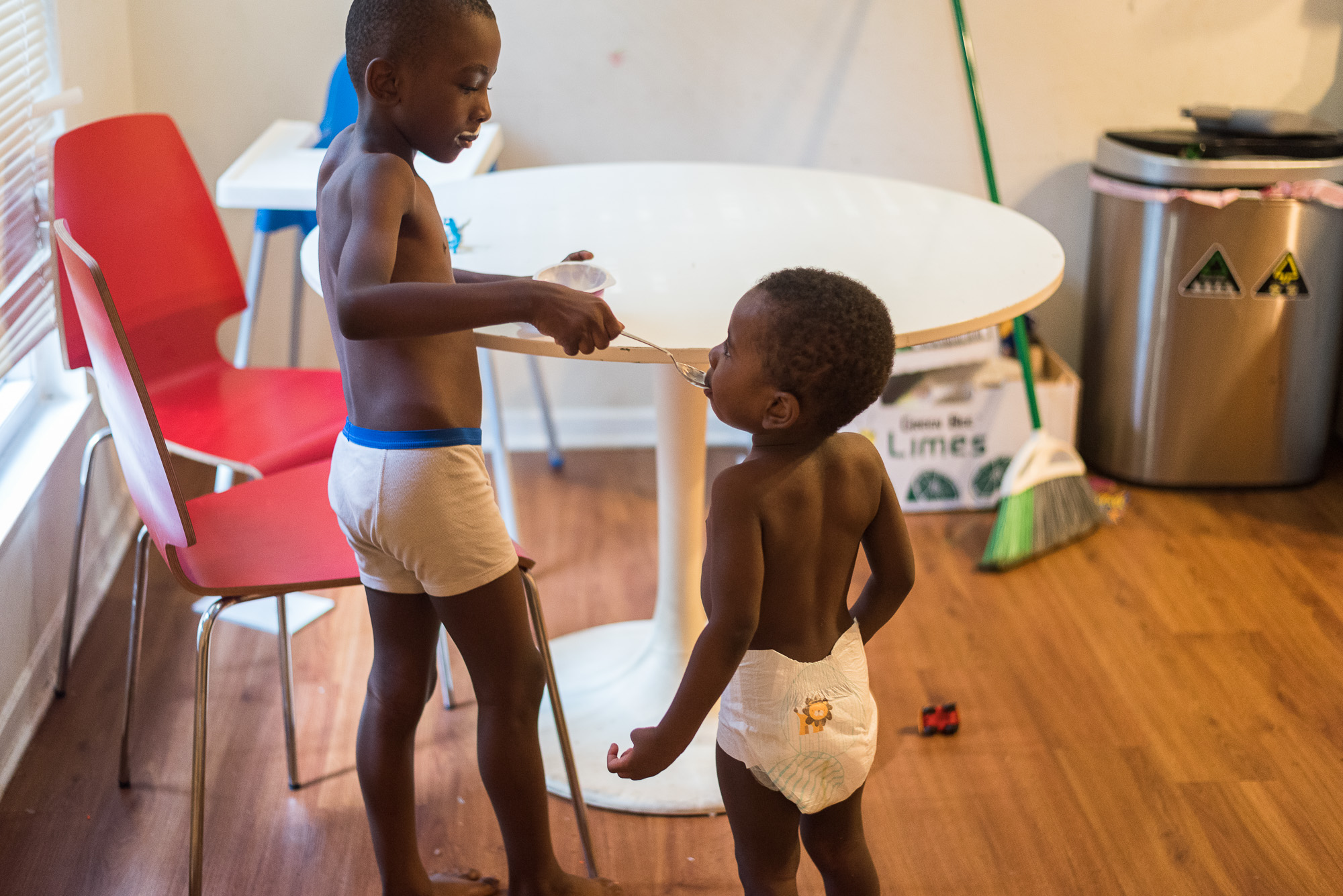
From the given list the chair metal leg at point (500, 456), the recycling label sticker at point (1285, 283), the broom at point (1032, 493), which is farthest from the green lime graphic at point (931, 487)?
the chair metal leg at point (500, 456)

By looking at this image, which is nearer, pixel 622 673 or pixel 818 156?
pixel 622 673

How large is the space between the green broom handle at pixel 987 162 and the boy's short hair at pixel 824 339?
167 cm

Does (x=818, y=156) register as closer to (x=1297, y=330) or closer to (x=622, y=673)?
(x=1297, y=330)

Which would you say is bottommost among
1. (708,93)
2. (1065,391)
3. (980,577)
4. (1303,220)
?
(980,577)

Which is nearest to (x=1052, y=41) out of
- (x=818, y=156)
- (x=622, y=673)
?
(x=818, y=156)

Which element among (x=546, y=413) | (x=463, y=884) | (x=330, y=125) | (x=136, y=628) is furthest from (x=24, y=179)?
(x=463, y=884)

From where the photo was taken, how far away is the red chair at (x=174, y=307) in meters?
1.81

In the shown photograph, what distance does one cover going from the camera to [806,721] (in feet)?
3.76

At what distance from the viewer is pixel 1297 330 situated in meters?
2.68

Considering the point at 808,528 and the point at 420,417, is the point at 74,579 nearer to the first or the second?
the point at 420,417

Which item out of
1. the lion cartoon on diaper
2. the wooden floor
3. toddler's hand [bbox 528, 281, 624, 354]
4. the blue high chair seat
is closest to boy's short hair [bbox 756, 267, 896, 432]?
toddler's hand [bbox 528, 281, 624, 354]

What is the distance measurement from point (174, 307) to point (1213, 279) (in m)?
2.07

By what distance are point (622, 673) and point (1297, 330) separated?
1692mm

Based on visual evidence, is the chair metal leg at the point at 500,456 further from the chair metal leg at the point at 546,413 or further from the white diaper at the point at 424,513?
the white diaper at the point at 424,513
